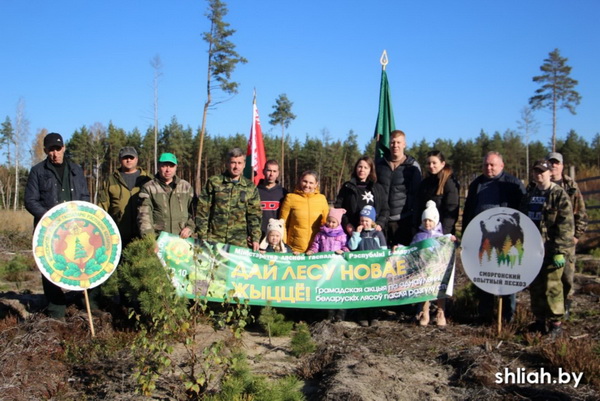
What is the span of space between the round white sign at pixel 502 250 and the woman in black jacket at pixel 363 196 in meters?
1.14

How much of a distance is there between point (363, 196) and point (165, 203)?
2598mm

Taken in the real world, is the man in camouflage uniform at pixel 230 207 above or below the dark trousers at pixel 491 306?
above

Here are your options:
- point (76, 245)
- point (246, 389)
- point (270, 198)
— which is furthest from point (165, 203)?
point (246, 389)

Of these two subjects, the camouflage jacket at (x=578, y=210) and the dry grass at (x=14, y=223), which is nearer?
the camouflage jacket at (x=578, y=210)

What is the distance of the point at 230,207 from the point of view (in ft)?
20.0

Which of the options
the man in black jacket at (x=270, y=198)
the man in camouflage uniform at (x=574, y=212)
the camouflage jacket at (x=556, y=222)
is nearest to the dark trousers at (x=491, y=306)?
the man in camouflage uniform at (x=574, y=212)

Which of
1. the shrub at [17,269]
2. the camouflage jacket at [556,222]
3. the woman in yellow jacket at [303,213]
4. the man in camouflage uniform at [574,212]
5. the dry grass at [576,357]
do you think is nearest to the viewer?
the dry grass at [576,357]

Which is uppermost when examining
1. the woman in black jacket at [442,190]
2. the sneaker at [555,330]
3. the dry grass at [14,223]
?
the woman in black jacket at [442,190]

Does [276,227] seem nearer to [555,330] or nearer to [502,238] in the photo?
[502,238]

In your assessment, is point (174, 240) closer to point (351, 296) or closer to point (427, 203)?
point (351, 296)

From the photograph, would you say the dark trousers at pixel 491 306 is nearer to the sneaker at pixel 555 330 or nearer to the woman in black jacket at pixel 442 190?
the sneaker at pixel 555 330

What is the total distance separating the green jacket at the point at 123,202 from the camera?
6.23 meters

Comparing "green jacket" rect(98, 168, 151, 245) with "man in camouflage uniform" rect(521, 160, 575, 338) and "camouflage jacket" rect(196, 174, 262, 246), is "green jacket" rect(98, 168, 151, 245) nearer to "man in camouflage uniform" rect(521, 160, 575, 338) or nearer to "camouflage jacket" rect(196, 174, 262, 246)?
"camouflage jacket" rect(196, 174, 262, 246)

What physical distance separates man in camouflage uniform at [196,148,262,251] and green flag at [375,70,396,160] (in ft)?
9.12
